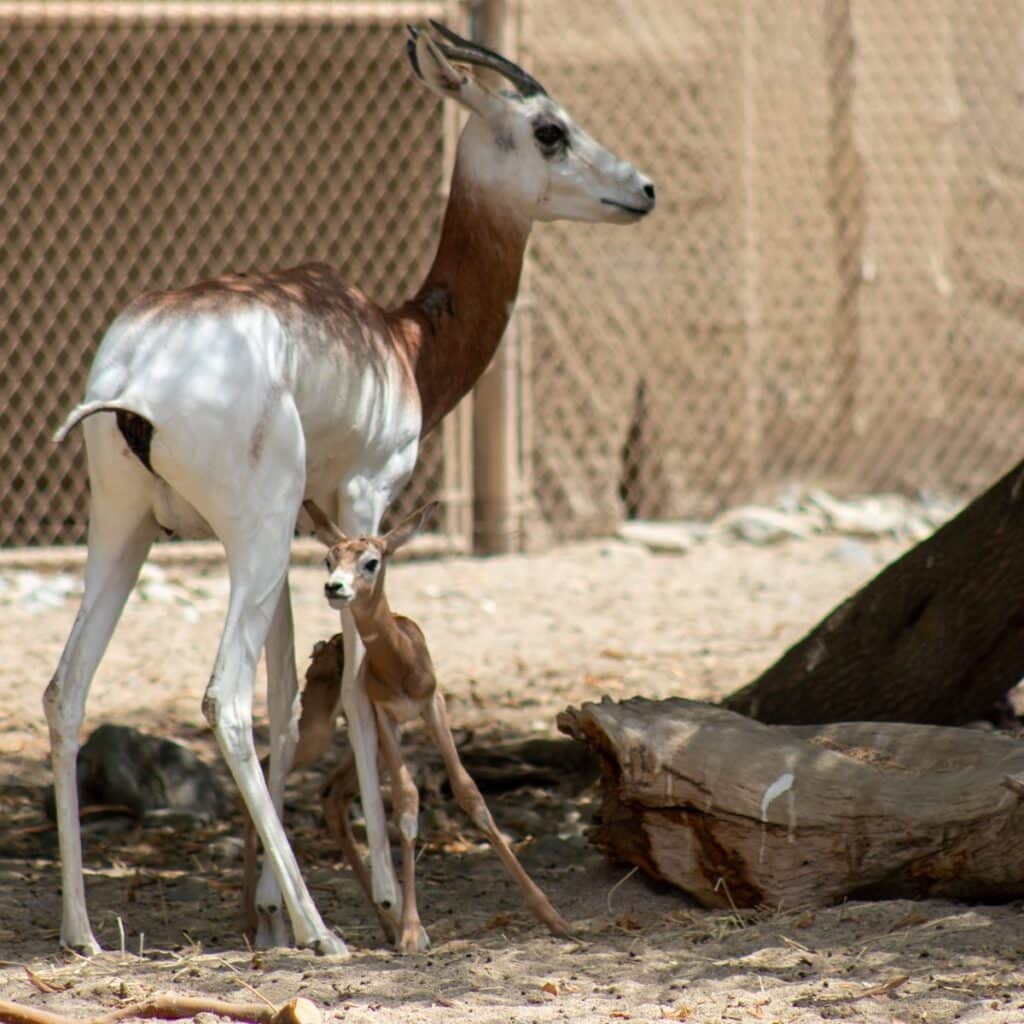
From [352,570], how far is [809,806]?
1.29 metres

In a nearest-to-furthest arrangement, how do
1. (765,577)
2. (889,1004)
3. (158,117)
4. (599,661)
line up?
1. (889,1004)
2. (599,661)
3. (765,577)
4. (158,117)

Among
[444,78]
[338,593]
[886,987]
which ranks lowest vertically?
[886,987]

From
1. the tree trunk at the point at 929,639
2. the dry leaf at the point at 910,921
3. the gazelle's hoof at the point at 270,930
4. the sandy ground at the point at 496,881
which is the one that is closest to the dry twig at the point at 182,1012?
the sandy ground at the point at 496,881

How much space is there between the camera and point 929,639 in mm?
5621

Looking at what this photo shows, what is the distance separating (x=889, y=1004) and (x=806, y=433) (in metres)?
7.63

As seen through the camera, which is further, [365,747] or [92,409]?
[365,747]

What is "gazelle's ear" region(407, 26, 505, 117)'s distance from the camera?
5.43 metres

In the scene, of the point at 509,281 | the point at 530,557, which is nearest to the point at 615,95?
the point at 530,557

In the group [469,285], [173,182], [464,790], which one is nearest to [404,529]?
[464,790]

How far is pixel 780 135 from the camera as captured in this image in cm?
1103

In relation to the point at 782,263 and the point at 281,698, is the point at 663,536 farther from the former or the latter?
the point at 281,698

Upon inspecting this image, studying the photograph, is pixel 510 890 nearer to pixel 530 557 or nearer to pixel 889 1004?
pixel 889 1004

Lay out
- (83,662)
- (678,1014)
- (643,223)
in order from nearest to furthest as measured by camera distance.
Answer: (678,1014) → (83,662) → (643,223)

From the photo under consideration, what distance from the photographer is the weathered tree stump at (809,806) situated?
4457mm
